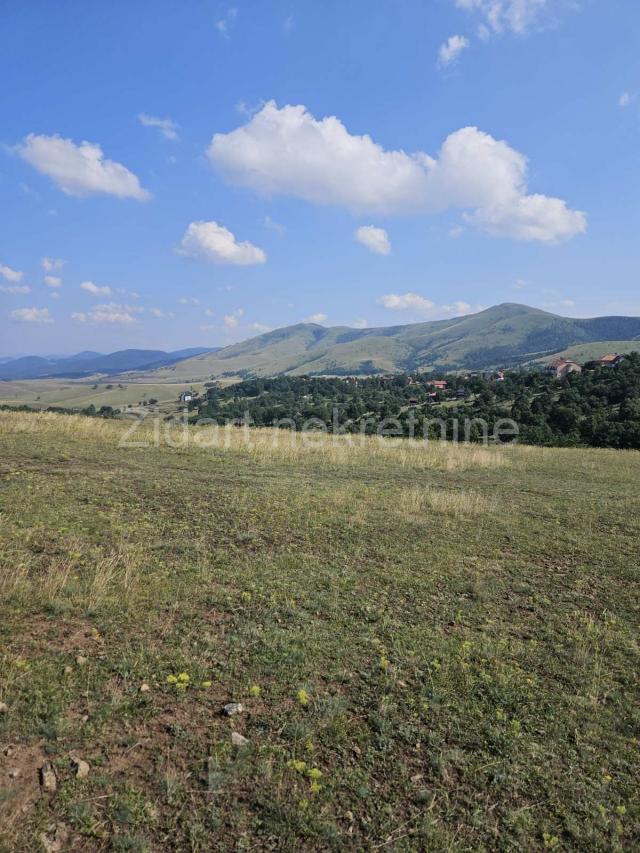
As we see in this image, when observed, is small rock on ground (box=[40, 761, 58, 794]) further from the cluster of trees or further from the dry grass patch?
the cluster of trees

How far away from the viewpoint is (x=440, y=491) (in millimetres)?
14750

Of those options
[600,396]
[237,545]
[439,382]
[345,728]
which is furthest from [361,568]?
[439,382]

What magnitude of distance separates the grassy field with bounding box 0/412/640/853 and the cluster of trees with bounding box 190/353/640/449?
29.8m

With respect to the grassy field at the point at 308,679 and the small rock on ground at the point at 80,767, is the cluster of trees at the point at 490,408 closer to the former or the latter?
the grassy field at the point at 308,679

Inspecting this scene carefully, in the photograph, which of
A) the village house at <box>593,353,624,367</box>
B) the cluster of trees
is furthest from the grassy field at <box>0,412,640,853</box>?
the village house at <box>593,353,624,367</box>

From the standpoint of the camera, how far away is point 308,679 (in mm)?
4957

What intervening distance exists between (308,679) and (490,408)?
57108mm

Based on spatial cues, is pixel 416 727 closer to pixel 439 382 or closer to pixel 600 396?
pixel 600 396

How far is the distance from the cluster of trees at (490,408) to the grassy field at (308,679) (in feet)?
97.7

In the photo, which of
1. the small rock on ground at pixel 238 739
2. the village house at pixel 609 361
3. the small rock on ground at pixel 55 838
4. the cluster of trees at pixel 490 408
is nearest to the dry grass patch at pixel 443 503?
the small rock on ground at pixel 238 739

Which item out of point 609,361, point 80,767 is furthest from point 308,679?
point 609,361

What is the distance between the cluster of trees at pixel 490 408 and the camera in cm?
3922

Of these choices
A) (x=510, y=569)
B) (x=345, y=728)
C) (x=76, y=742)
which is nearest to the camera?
(x=76, y=742)

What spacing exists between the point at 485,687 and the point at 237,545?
17.1 ft
